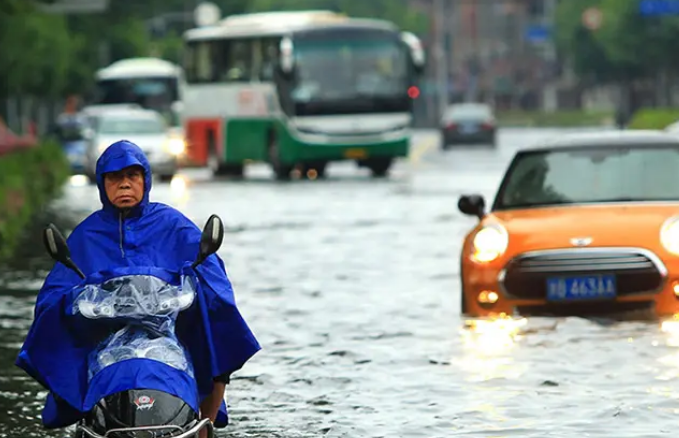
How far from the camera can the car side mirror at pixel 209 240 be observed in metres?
6.95

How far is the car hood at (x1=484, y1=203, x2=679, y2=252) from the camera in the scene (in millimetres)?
13602

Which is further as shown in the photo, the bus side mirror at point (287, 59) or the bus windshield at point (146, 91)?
the bus windshield at point (146, 91)

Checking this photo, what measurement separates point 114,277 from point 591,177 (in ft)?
27.0

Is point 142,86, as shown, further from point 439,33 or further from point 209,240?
point 439,33

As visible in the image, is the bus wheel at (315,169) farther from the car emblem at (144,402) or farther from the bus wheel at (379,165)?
the car emblem at (144,402)

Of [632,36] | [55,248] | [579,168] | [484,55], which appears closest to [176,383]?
[55,248]

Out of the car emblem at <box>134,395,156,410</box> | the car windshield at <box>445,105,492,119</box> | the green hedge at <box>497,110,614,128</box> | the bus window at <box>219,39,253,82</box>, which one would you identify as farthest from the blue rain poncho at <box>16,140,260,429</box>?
the green hedge at <box>497,110,614,128</box>

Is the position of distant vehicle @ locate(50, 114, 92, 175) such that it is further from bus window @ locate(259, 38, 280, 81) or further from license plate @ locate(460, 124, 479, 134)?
license plate @ locate(460, 124, 479, 134)

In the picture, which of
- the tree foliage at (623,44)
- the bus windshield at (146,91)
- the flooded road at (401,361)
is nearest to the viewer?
the flooded road at (401,361)

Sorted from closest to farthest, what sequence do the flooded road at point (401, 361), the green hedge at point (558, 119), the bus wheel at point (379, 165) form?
the flooded road at point (401, 361), the bus wheel at point (379, 165), the green hedge at point (558, 119)

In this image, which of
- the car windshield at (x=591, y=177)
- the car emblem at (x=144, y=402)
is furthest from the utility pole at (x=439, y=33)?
the car emblem at (x=144, y=402)

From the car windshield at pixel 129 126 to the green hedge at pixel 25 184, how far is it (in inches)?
222

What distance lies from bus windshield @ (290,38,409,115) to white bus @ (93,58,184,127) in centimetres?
3115

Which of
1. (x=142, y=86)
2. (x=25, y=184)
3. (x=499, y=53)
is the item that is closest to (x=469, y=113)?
(x=142, y=86)
